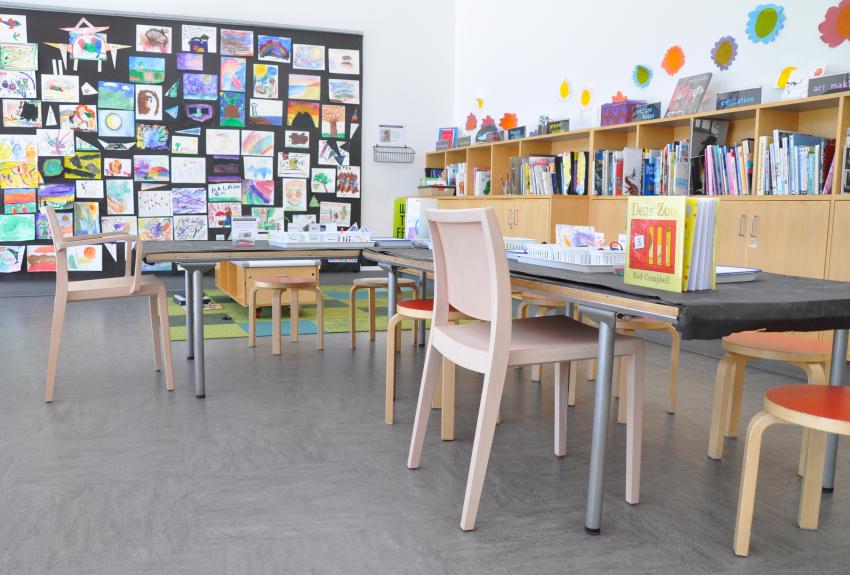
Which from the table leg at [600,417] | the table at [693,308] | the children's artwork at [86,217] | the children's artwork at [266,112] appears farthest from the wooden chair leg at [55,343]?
the children's artwork at [266,112]

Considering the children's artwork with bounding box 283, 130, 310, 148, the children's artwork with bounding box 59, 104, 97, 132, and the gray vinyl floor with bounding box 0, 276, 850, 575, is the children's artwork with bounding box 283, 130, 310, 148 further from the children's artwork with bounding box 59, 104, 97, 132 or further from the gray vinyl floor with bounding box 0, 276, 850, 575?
the gray vinyl floor with bounding box 0, 276, 850, 575

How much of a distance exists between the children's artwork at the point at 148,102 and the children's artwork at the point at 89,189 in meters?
Result: 0.70

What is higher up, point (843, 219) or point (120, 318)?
point (843, 219)

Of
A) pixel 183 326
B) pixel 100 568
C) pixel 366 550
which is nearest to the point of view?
pixel 100 568

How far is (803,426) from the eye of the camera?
1784mm

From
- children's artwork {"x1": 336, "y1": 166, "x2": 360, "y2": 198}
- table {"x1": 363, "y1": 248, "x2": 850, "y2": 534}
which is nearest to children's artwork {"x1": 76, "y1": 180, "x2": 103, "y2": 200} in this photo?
children's artwork {"x1": 336, "y1": 166, "x2": 360, "y2": 198}

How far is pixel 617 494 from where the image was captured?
2215 millimetres

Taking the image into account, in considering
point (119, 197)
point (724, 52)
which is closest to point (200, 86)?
point (119, 197)

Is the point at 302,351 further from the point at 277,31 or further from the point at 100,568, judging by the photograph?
the point at 277,31

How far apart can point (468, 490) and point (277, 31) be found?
608 cm

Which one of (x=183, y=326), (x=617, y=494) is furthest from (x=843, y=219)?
(x=183, y=326)

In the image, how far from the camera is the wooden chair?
190 centimetres

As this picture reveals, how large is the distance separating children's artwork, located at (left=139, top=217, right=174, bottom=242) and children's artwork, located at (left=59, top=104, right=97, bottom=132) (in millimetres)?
913

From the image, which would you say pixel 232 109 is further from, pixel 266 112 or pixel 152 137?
pixel 152 137
